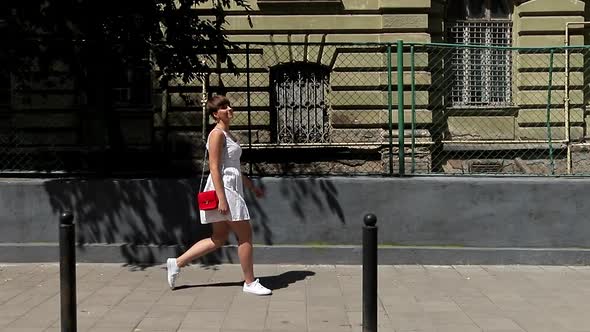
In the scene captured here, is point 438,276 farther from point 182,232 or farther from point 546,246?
point 182,232

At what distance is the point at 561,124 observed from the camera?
29.6 feet

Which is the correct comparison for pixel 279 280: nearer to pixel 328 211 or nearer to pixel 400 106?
pixel 328 211

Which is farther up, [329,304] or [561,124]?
[561,124]

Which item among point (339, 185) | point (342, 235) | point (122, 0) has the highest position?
point (122, 0)

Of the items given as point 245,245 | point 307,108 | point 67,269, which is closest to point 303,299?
point 245,245

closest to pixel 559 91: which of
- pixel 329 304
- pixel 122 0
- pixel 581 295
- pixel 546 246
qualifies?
pixel 546 246

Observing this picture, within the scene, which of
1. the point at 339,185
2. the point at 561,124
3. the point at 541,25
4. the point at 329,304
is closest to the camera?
the point at 329,304

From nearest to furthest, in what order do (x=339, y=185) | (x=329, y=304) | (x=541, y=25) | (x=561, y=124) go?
(x=329, y=304) → (x=339, y=185) → (x=561, y=124) → (x=541, y=25)

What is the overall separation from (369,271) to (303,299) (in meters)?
1.93

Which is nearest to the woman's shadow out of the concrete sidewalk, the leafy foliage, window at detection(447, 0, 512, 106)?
the concrete sidewalk

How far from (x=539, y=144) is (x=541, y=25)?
7788mm

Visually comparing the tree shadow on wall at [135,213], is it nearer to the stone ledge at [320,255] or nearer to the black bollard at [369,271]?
the stone ledge at [320,255]

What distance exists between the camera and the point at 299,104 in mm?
9109

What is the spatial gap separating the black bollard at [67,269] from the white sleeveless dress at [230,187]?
1.94 m
